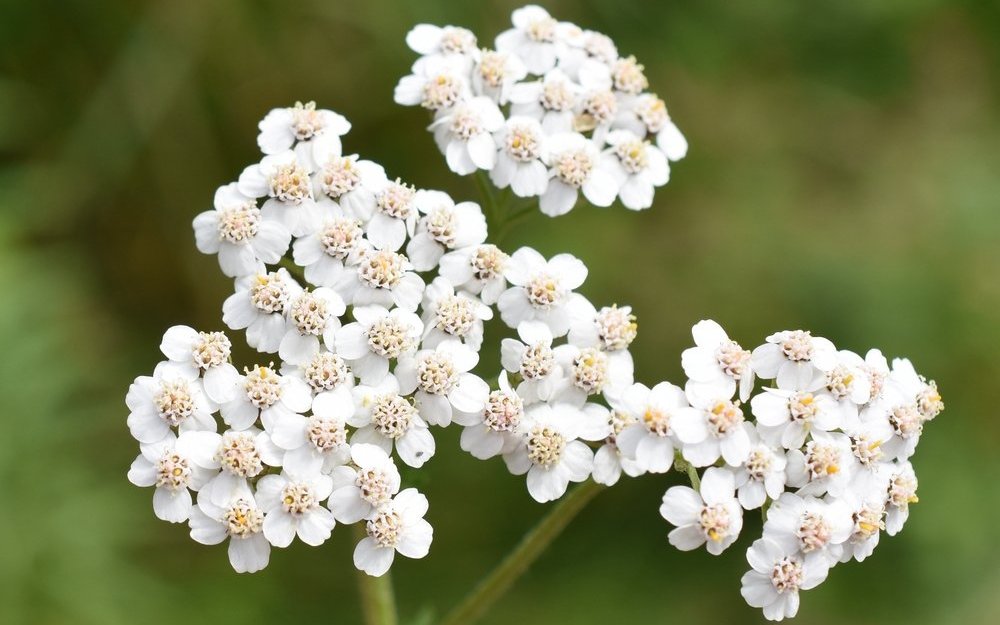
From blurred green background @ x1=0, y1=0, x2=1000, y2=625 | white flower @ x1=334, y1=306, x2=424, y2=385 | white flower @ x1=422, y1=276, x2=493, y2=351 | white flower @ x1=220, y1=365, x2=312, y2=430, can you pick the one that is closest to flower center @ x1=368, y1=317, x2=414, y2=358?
white flower @ x1=334, y1=306, x2=424, y2=385

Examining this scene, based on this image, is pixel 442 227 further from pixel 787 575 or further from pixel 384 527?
pixel 787 575

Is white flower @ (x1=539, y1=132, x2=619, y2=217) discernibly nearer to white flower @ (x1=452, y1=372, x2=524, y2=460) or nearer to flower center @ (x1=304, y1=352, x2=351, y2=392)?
white flower @ (x1=452, y1=372, x2=524, y2=460)

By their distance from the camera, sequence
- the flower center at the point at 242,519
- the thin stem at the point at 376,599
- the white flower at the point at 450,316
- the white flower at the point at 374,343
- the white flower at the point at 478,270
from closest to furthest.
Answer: the flower center at the point at 242,519 < the white flower at the point at 374,343 < the white flower at the point at 450,316 < the white flower at the point at 478,270 < the thin stem at the point at 376,599

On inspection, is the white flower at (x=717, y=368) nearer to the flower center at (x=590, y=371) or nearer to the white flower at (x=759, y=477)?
the white flower at (x=759, y=477)

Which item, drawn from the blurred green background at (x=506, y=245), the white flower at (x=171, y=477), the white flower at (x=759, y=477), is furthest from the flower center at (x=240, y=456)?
the blurred green background at (x=506, y=245)

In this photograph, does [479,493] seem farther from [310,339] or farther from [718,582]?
[310,339]

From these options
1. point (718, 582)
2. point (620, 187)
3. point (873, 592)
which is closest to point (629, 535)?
point (718, 582)

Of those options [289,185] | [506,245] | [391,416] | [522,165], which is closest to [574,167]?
[522,165]
